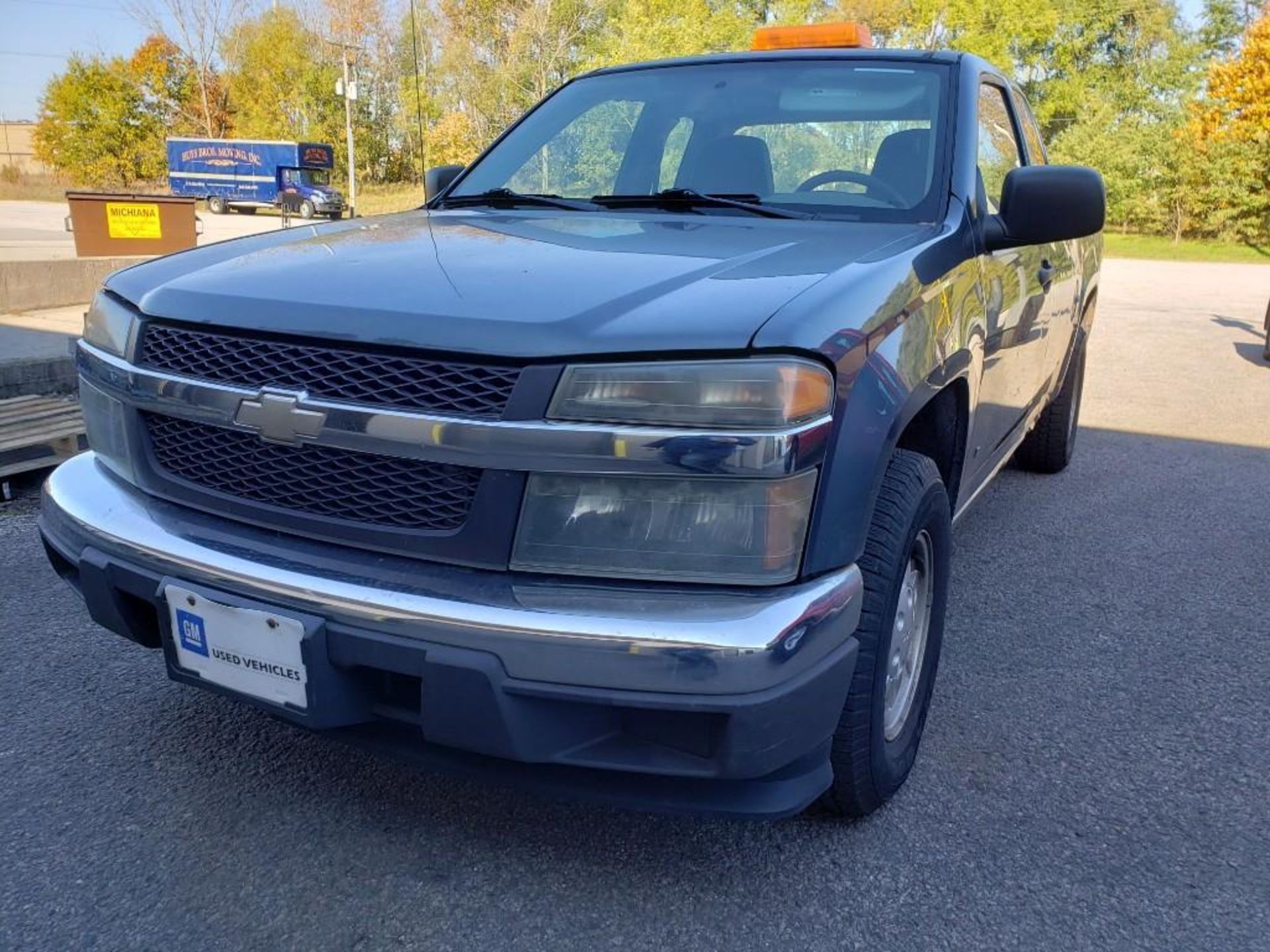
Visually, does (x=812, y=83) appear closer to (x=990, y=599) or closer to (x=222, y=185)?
(x=990, y=599)

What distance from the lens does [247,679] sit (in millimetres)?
1932

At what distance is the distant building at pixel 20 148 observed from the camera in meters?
56.4

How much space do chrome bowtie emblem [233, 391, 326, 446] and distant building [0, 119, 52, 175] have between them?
6170 cm

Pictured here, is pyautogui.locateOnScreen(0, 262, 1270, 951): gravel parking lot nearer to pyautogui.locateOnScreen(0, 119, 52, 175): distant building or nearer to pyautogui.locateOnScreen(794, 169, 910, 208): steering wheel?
pyautogui.locateOnScreen(794, 169, 910, 208): steering wheel

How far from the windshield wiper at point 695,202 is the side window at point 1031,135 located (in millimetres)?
1773

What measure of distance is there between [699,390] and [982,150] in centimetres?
185

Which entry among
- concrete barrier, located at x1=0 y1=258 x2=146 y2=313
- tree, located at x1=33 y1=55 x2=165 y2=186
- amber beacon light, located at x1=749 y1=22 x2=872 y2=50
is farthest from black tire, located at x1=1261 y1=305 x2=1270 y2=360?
tree, located at x1=33 y1=55 x2=165 y2=186

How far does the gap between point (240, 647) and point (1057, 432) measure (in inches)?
173

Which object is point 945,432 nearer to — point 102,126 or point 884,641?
point 884,641

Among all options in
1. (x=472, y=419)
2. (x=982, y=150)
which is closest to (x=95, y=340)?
(x=472, y=419)

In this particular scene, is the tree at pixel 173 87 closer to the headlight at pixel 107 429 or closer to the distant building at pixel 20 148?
the distant building at pixel 20 148

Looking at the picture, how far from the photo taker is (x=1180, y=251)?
94.4ft

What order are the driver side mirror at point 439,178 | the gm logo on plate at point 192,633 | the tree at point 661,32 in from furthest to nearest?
1. the tree at point 661,32
2. the driver side mirror at point 439,178
3. the gm logo on plate at point 192,633

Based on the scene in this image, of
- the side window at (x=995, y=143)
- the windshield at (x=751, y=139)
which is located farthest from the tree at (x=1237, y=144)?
the windshield at (x=751, y=139)
